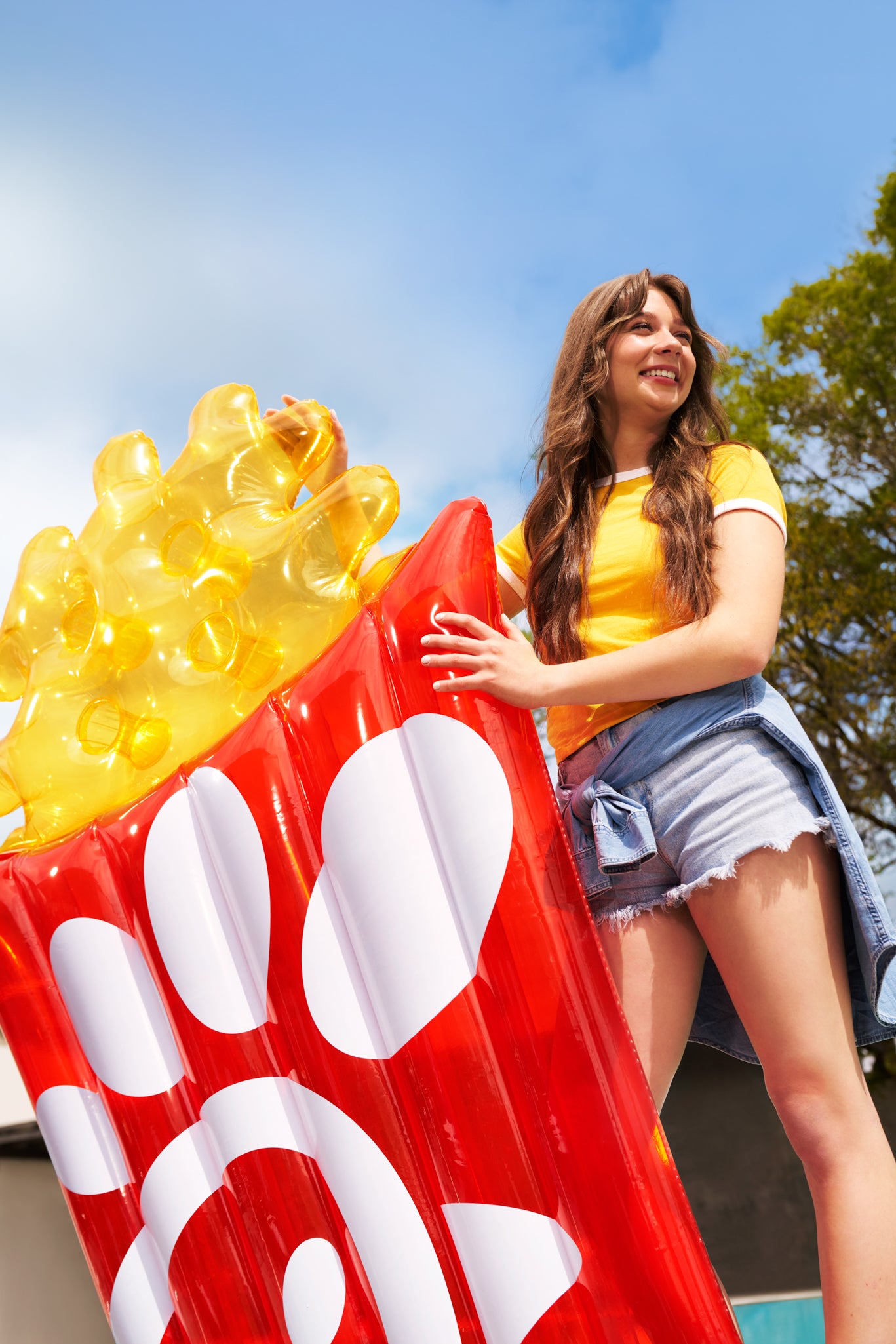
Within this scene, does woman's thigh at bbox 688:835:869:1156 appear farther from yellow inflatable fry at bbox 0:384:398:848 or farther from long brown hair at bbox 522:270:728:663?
yellow inflatable fry at bbox 0:384:398:848

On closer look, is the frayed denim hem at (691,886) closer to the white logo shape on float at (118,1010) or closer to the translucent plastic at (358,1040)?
the translucent plastic at (358,1040)

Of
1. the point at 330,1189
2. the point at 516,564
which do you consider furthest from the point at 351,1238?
the point at 516,564

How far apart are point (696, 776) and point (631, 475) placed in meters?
0.49

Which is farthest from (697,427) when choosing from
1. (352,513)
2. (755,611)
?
(352,513)

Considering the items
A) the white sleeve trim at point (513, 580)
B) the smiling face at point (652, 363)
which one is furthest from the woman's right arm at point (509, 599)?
the smiling face at point (652, 363)

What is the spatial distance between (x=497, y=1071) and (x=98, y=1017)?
0.56 metres

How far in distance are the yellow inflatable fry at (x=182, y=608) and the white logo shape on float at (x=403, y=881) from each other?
0.77ft

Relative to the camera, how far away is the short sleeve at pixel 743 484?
1380 mm

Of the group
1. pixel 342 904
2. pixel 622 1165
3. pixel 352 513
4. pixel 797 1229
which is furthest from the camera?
pixel 797 1229

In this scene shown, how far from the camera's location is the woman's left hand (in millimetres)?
1249

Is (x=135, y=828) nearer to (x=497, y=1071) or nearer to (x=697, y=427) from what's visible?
(x=497, y=1071)

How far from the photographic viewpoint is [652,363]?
1508 mm

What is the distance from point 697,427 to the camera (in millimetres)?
1564

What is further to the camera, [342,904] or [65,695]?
[65,695]
